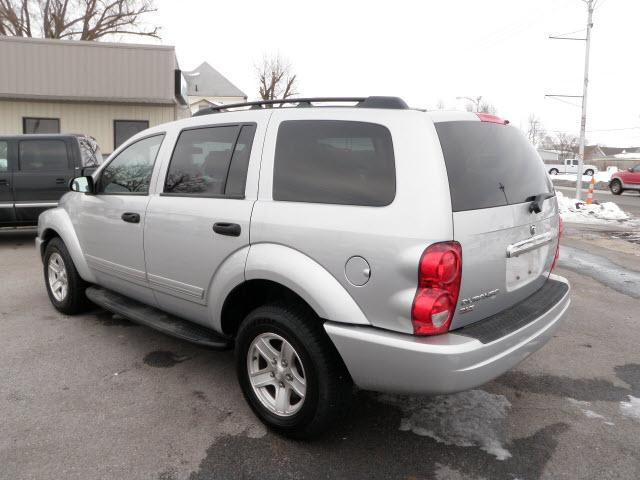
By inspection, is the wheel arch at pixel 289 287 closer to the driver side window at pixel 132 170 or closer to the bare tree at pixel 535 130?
the driver side window at pixel 132 170

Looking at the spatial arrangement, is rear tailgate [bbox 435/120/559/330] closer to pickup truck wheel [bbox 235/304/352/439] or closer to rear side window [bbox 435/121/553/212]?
rear side window [bbox 435/121/553/212]

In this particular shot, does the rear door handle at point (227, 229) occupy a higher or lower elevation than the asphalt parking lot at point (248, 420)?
higher

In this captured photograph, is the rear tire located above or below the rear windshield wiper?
below

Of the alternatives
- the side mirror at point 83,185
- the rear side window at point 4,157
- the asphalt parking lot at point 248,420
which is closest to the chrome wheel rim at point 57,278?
the asphalt parking lot at point 248,420

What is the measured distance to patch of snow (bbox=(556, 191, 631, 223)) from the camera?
47.8 ft

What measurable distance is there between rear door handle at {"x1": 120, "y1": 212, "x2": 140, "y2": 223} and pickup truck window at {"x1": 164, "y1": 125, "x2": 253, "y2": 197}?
1.10 feet

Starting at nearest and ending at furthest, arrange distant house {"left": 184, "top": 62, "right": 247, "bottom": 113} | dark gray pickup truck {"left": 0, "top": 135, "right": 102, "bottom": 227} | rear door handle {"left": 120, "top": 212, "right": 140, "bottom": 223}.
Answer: rear door handle {"left": 120, "top": 212, "right": 140, "bottom": 223}, dark gray pickup truck {"left": 0, "top": 135, "right": 102, "bottom": 227}, distant house {"left": 184, "top": 62, "right": 247, "bottom": 113}

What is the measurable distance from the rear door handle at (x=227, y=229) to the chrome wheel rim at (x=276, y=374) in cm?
61

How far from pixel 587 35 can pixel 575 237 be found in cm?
1045

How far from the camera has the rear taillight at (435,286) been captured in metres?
2.31

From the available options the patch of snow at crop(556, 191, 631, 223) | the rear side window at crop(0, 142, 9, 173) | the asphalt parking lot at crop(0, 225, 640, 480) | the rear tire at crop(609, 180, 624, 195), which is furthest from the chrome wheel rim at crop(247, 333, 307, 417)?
the rear tire at crop(609, 180, 624, 195)

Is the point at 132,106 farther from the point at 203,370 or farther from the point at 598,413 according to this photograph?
the point at 598,413

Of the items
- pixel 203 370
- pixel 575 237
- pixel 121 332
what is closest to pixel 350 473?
pixel 203 370

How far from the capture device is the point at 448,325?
95.3 inches
